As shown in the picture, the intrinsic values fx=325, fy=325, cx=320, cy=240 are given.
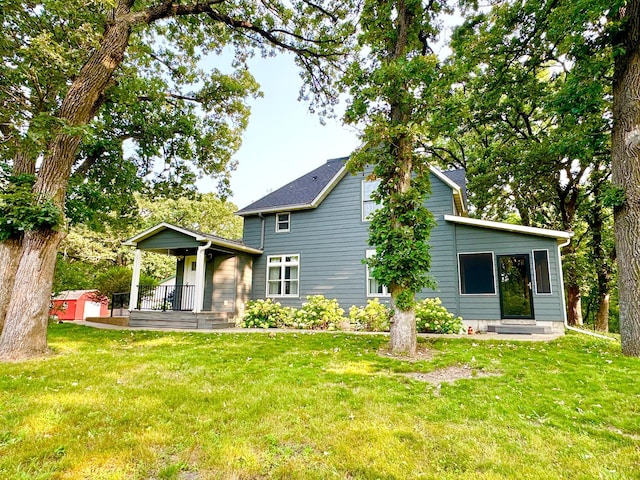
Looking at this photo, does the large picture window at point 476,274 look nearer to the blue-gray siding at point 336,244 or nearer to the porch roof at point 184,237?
the blue-gray siding at point 336,244

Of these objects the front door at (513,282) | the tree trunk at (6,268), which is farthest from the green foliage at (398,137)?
the front door at (513,282)

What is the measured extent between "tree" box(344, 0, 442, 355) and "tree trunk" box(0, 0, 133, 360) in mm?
5321

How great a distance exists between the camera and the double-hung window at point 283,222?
13617mm

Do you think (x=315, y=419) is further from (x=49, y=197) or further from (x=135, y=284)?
(x=135, y=284)

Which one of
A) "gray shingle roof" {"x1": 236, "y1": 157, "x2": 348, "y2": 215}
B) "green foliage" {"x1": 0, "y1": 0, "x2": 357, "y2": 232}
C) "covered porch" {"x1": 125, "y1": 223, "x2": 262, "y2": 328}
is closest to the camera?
"green foliage" {"x1": 0, "y1": 0, "x2": 357, "y2": 232}

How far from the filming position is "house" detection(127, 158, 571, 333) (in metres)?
10.1

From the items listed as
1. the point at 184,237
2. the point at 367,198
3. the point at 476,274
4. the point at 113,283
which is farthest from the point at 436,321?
the point at 113,283

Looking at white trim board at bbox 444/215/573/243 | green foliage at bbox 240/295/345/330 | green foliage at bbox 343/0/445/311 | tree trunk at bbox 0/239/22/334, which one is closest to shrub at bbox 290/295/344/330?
green foliage at bbox 240/295/345/330

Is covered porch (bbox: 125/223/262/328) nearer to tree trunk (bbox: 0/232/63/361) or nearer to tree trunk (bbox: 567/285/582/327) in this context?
tree trunk (bbox: 0/232/63/361)

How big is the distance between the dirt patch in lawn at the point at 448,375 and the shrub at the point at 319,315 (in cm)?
611

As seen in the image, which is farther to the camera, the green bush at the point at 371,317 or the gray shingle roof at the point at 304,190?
the gray shingle roof at the point at 304,190

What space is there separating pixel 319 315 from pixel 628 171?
8915mm

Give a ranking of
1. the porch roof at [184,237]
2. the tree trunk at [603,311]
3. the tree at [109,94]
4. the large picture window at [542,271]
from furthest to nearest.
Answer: the tree trunk at [603,311] < the porch roof at [184,237] < the large picture window at [542,271] < the tree at [109,94]

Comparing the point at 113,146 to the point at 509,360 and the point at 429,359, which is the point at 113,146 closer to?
the point at 429,359
